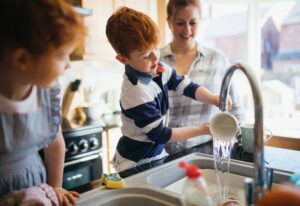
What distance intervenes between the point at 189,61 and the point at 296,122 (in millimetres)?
1449

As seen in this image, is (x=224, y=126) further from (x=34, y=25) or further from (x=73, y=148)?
(x=73, y=148)

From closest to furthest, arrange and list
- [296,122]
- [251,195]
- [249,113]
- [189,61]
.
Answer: [251,195]
[189,61]
[296,122]
[249,113]

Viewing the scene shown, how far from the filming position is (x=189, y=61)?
1.43 metres

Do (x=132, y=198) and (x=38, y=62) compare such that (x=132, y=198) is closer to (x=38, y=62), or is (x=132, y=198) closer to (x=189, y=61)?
(x=38, y=62)

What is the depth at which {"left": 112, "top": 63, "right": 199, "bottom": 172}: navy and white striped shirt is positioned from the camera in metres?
0.96

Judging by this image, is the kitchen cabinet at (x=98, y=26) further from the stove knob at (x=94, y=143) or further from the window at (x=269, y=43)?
the window at (x=269, y=43)

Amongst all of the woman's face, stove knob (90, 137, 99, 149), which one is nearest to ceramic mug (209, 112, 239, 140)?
the woman's face

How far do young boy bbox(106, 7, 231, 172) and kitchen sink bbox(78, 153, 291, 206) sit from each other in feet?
0.33

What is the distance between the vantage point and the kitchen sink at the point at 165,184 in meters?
0.72

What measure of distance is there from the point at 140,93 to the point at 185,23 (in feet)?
1.77

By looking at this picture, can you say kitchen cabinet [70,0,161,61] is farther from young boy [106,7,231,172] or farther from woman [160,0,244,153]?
young boy [106,7,231,172]

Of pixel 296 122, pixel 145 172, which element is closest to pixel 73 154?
pixel 145 172

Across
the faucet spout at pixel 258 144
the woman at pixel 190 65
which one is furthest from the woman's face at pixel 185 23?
the faucet spout at pixel 258 144

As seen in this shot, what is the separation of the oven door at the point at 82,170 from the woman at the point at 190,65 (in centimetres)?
89
